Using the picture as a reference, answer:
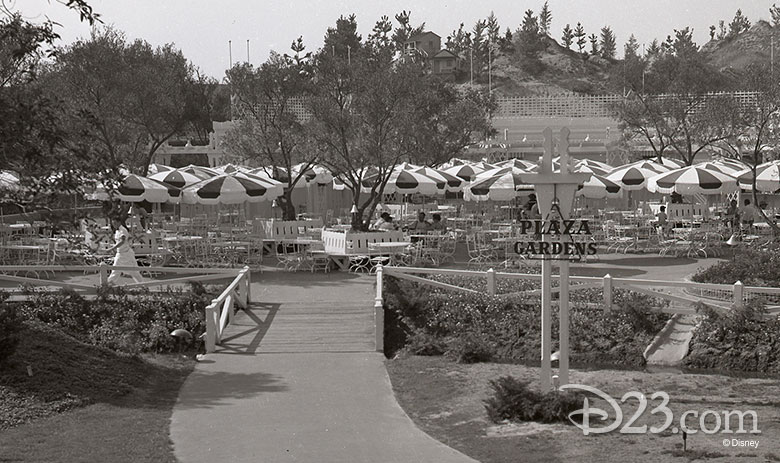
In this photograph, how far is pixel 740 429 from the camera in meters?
9.78

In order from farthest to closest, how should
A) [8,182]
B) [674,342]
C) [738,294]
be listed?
[674,342]
[738,294]
[8,182]

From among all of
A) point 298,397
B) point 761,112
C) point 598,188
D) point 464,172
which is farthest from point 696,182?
point 298,397

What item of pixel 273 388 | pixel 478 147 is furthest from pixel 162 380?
pixel 478 147

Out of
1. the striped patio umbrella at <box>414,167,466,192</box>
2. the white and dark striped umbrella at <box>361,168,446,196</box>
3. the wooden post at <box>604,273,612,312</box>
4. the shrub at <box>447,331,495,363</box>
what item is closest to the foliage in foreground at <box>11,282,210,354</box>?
the shrub at <box>447,331,495,363</box>

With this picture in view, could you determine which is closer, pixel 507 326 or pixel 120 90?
pixel 507 326

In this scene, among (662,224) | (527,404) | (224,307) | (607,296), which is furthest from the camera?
(662,224)

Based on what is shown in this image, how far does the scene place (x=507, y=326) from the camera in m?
16.4

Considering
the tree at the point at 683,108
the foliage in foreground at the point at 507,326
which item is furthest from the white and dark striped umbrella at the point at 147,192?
the tree at the point at 683,108

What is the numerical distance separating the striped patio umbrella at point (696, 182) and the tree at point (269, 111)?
30.8 feet

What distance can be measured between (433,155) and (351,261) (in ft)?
35.7

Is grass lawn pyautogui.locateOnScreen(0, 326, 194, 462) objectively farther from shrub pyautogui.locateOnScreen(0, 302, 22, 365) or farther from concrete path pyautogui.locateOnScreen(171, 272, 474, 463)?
concrete path pyautogui.locateOnScreen(171, 272, 474, 463)

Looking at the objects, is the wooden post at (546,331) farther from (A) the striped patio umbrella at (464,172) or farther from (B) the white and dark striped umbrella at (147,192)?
(A) the striped patio umbrella at (464,172)

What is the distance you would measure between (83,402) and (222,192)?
44.1 feet

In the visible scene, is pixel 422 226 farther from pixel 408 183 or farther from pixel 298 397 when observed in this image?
pixel 298 397
